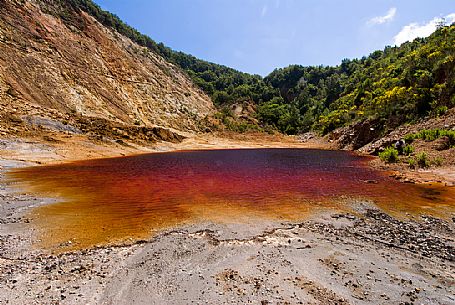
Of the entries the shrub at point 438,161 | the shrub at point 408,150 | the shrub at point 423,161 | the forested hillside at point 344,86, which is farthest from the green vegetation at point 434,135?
the forested hillside at point 344,86

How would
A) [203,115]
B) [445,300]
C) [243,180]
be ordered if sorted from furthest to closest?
[203,115] < [243,180] < [445,300]

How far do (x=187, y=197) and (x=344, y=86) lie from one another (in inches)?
3075

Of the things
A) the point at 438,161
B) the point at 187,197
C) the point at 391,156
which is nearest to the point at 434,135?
the point at 391,156

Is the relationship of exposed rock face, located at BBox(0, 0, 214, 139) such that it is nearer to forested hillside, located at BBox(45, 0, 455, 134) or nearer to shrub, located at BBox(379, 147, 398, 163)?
forested hillside, located at BBox(45, 0, 455, 134)

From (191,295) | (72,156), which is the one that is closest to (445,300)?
(191,295)

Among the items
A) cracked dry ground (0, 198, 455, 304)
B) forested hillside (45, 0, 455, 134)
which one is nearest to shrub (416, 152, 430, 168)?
forested hillside (45, 0, 455, 134)

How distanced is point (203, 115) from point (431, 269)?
6073 cm

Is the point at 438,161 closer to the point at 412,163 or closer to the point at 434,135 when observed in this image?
the point at 412,163

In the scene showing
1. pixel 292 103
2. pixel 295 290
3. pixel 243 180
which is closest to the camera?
pixel 295 290

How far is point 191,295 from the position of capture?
5668 millimetres

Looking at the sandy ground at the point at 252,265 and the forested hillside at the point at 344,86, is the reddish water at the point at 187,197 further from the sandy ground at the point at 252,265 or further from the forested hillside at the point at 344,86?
the forested hillside at the point at 344,86

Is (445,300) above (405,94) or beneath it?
beneath

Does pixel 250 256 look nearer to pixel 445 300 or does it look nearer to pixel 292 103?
pixel 445 300

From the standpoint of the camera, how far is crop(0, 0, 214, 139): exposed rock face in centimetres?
3669
